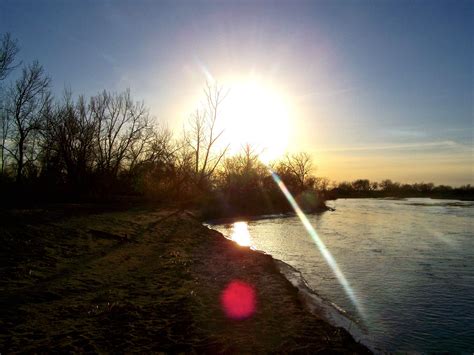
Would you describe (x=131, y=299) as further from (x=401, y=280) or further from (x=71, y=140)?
(x=71, y=140)

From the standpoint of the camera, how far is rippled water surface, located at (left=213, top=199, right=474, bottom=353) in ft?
27.9

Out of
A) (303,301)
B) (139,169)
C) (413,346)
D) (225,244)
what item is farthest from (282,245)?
(139,169)

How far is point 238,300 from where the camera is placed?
975 cm

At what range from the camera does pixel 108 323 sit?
7375 mm

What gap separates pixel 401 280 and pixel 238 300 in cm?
713

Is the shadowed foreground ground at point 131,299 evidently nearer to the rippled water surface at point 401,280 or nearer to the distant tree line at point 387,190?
the rippled water surface at point 401,280

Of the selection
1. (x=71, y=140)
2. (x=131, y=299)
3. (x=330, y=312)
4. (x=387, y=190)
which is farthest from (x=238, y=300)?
(x=387, y=190)

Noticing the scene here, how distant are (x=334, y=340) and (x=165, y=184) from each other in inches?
1951

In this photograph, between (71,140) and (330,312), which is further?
(71,140)

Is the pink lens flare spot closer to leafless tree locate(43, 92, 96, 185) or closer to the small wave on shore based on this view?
the small wave on shore

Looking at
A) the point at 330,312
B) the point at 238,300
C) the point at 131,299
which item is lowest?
the point at 330,312

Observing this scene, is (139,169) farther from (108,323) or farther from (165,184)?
(108,323)

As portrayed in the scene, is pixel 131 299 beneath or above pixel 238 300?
above

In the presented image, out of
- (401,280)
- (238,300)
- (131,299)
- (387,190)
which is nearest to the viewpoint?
(131,299)
